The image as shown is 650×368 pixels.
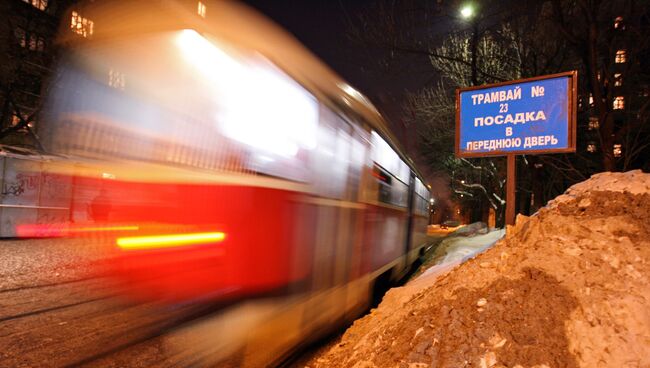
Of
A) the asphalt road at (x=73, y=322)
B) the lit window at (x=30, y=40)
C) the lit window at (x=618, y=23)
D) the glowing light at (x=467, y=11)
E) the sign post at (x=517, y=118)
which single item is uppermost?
the lit window at (x=30, y=40)

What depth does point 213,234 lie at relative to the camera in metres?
3.85

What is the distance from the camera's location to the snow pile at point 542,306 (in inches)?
139

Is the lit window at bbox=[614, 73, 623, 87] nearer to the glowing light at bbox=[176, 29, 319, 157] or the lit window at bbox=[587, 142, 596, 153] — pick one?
the lit window at bbox=[587, 142, 596, 153]

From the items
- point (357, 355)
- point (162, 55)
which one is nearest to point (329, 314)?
point (357, 355)

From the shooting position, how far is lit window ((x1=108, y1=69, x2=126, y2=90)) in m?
4.59

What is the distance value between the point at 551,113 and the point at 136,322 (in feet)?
22.3

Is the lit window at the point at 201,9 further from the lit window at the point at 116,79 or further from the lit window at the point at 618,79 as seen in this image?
the lit window at the point at 618,79

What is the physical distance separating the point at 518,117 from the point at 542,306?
3754mm

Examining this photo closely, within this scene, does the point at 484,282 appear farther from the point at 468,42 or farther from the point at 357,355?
the point at 468,42

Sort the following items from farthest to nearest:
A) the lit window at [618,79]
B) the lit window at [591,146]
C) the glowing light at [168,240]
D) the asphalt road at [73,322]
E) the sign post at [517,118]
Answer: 1. the lit window at [591,146]
2. the lit window at [618,79]
3. the sign post at [517,118]
4. the asphalt road at [73,322]
5. the glowing light at [168,240]

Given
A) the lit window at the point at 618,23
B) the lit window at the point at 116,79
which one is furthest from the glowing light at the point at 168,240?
the lit window at the point at 618,23

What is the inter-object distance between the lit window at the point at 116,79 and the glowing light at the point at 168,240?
1.67 metres

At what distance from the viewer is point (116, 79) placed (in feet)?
15.3

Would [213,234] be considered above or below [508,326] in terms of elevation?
above
